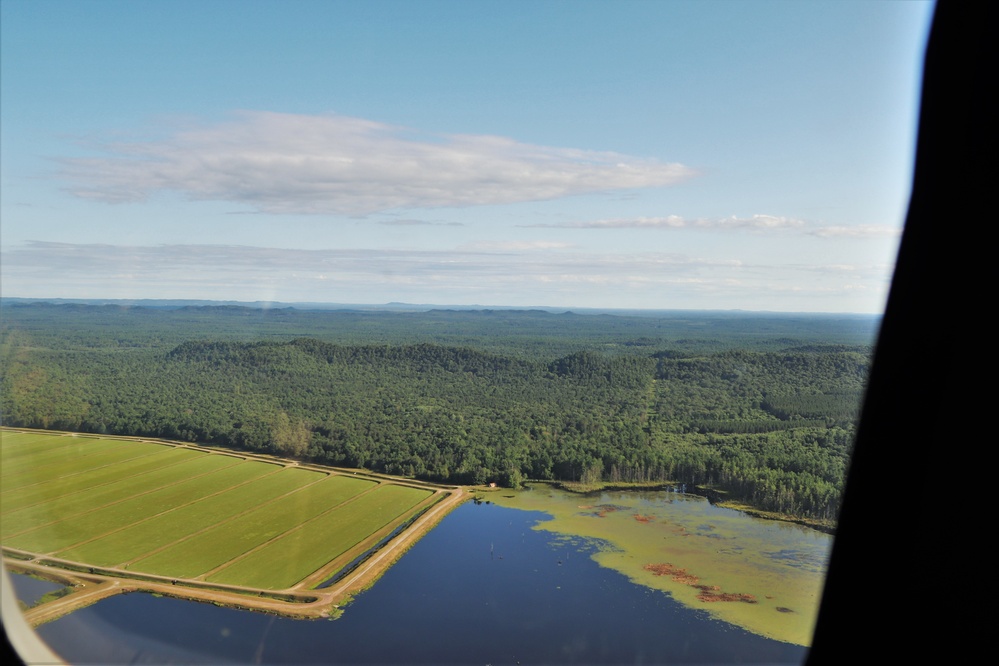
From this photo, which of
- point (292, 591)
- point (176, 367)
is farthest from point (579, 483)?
point (176, 367)

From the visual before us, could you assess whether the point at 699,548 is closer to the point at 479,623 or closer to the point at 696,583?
the point at 696,583

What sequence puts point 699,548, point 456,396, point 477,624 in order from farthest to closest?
point 456,396, point 699,548, point 477,624

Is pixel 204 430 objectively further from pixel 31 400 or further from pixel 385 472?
pixel 31 400

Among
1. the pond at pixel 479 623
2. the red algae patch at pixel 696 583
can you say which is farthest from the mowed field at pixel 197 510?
the red algae patch at pixel 696 583

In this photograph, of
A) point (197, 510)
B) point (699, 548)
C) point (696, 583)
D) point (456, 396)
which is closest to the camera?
point (696, 583)

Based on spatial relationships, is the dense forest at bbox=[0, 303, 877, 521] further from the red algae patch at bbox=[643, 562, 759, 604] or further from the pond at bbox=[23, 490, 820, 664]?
the pond at bbox=[23, 490, 820, 664]

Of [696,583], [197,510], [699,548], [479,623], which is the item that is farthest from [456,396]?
[479,623]
